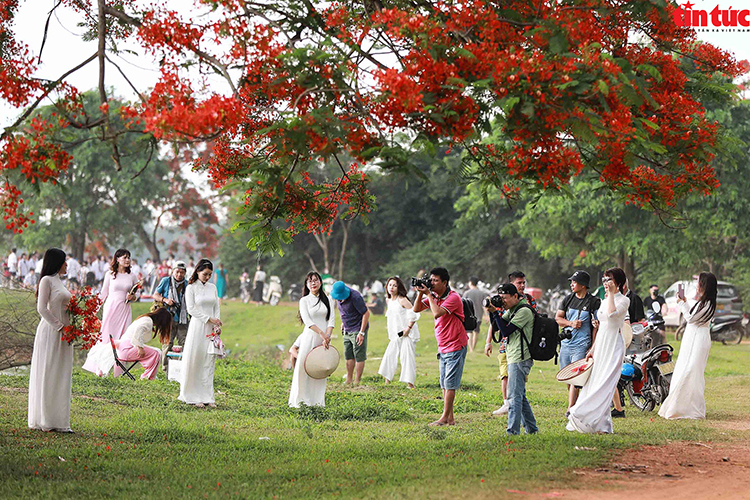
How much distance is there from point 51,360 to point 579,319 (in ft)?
20.8

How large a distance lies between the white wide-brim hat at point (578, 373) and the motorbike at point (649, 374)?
85.4 inches

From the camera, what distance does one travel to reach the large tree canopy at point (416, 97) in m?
7.14

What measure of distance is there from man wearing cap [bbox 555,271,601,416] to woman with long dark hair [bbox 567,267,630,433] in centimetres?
77

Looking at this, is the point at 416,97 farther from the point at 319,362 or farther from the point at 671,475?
the point at 319,362

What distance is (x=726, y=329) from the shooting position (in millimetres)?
25594

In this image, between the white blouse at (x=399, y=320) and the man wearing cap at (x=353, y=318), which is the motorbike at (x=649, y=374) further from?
the white blouse at (x=399, y=320)

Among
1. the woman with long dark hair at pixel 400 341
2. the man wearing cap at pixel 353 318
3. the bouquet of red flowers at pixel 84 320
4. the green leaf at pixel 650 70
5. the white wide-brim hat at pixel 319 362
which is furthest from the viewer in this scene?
the woman with long dark hair at pixel 400 341

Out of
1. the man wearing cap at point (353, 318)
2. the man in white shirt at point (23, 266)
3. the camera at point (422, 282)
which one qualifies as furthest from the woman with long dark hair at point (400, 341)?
the man in white shirt at point (23, 266)

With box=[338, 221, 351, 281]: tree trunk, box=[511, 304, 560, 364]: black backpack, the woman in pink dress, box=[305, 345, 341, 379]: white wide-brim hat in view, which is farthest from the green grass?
box=[338, 221, 351, 281]: tree trunk

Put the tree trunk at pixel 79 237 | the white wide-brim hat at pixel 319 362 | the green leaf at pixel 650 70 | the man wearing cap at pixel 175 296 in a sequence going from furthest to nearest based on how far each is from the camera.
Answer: the tree trunk at pixel 79 237 < the man wearing cap at pixel 175 296 < the white wide-brim hat at pixel 319 362 < the green leaf at pixel 650 70

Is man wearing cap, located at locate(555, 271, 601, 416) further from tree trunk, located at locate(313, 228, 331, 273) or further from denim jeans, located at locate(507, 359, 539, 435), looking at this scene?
tree trunk, located at locate(313, 228, 331, 273)

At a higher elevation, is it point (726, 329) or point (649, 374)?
point (726, 329)

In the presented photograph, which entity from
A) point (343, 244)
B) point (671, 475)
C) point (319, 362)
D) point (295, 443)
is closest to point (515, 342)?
point (671, 475)

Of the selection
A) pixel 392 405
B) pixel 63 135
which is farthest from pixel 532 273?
pixel 63 135
